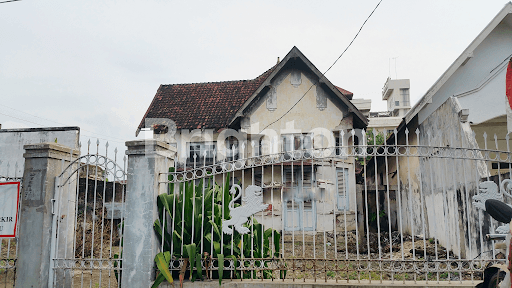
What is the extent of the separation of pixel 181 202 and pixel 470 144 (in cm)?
530

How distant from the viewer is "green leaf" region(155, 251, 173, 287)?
A: 192 inches

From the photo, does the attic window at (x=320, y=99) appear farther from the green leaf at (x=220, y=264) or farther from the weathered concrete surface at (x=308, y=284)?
the green leaf at (x=220, y=264)

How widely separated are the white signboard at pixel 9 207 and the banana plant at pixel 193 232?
2.14m

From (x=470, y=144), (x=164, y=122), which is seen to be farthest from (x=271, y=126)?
(x=470, y=144)

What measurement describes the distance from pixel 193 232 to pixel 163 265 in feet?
1.72

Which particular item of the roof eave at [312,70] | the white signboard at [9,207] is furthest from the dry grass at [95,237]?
the roof eave at [312,70]

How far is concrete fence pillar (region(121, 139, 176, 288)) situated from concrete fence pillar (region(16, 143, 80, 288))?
47.5 inches

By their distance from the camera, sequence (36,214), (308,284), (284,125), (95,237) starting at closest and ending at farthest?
(308,284), (36,214), (95,237), (284,125)

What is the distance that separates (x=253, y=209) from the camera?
494 cm

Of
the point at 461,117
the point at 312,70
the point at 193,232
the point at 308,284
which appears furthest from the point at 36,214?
the point at 312,70

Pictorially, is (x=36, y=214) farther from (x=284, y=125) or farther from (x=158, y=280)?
(x=284, y=125)

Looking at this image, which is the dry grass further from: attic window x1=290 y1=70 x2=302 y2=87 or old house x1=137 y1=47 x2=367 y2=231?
attic window x1=290 y1=70 x2=302 y2=87

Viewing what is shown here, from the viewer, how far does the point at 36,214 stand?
5.47m

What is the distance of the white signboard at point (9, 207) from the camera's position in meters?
5.63
